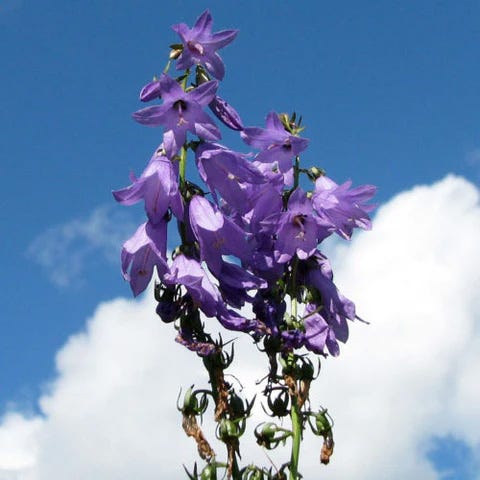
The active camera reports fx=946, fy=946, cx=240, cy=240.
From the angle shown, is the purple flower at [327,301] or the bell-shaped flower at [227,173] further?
the purple flower at [327,301]

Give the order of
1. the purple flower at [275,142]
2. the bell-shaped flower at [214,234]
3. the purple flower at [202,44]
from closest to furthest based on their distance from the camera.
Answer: the bell-shaped flower at [214,234], the purple flower at [202,44], the purple flower at [275,142]

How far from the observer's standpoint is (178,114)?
5.79m

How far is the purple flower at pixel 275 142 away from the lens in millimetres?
6363

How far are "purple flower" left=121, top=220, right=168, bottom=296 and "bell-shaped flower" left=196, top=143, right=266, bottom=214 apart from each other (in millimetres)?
428

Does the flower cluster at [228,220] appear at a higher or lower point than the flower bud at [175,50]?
lower

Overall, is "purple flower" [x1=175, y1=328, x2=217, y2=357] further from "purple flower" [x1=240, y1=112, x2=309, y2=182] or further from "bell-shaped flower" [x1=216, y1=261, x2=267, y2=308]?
"purple flower" [x1=240, y1=112, x2=309, y2=182]

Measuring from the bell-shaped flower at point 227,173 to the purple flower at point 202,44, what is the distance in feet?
1.77

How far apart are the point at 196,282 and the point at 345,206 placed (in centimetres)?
148

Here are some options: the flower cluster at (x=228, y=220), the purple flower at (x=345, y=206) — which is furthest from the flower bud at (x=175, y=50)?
the purple flower at (x=345, y=206)

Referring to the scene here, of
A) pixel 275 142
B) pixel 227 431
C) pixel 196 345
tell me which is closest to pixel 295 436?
pixel 227 431

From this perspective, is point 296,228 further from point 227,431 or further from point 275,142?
point 227,431

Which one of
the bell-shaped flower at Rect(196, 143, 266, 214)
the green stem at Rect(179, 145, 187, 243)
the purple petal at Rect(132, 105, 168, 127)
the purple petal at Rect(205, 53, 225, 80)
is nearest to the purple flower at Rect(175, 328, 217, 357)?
the green stem at Rect(179, 145, 187, 243)

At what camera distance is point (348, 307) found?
6.49 meters

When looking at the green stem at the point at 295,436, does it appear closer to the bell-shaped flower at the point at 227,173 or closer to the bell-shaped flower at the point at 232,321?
the bell-shaped flower at the point at 232,321
